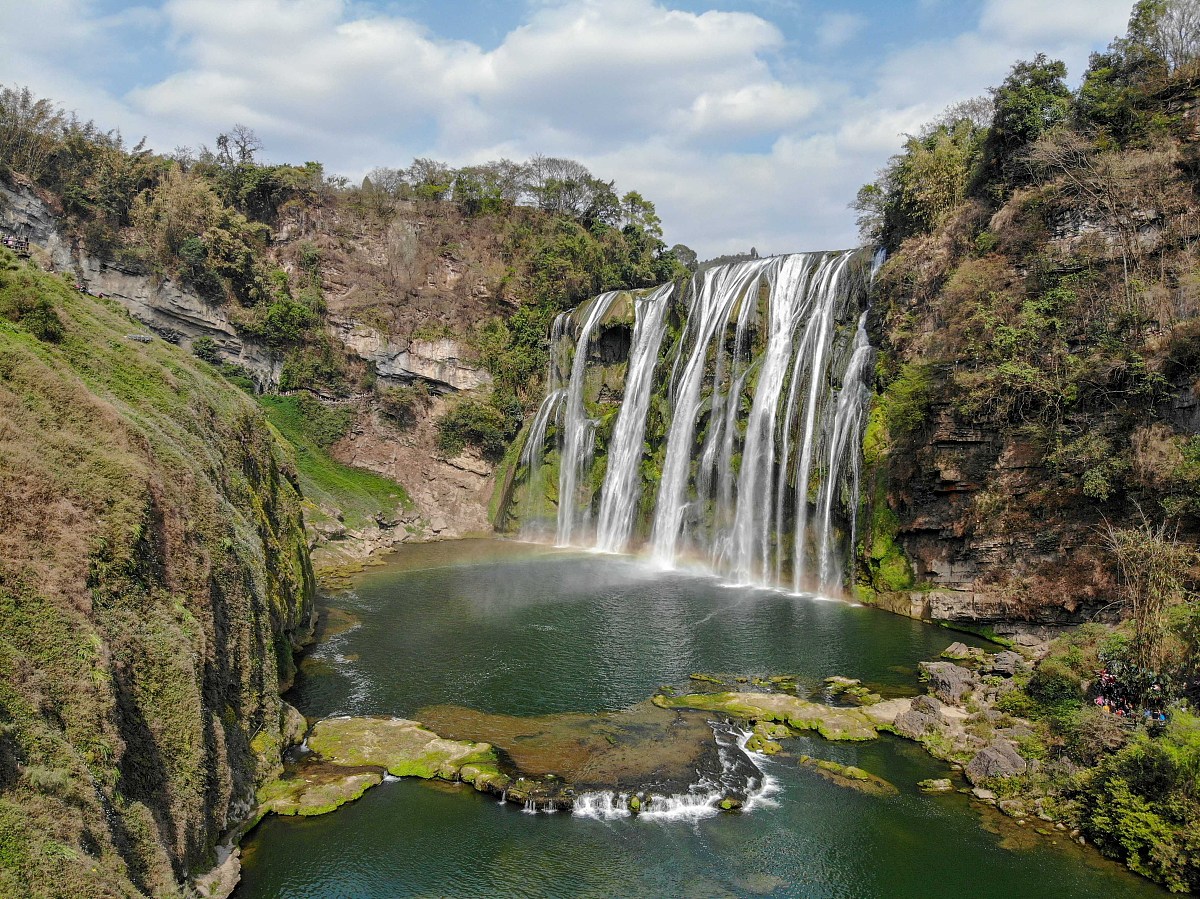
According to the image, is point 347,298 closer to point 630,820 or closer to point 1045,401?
point 1045,401

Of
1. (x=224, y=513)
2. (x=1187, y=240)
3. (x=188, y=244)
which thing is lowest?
(x=224, y=513)

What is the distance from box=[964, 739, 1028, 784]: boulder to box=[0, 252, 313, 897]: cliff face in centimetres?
1376

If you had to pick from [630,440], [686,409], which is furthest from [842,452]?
[630,440]

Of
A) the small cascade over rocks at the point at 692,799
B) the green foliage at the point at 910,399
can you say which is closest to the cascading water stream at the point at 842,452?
the green foliage at the point at 910,399

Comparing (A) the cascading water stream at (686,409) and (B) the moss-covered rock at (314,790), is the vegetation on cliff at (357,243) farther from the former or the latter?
(B) the moss-covered rock at (314,790)

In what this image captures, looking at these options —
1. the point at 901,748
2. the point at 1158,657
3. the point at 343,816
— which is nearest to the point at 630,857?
the point at 343,816

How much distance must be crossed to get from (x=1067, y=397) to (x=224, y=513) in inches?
922

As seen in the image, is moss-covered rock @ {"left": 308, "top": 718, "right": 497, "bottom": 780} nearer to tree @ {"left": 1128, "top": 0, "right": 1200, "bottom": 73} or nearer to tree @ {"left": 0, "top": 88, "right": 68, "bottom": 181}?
tree @ {"left": 1128, "top": 0, "right": 1200, "bottom": 73}

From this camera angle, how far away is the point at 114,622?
983 cm

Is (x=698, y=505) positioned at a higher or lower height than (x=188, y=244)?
lower

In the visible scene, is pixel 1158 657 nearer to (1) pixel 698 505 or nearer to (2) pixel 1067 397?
(2) pixel 1067 397

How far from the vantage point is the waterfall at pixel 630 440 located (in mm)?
38375

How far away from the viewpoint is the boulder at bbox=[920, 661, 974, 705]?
1762 cm

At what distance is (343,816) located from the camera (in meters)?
12.7
